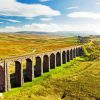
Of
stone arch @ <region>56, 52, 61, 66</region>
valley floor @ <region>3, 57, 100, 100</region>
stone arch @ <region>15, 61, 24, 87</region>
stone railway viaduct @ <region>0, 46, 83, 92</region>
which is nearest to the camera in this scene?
valley floor @ <region>3, 57, 100, 100</region>

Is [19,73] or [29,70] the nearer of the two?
[19,73]

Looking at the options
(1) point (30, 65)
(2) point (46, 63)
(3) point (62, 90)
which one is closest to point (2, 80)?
(1) point (30, 65)

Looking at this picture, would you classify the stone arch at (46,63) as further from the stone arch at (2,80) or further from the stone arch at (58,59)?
the stone arch at (2,80)

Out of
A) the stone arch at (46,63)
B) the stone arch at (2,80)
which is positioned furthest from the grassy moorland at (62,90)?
the stone arch at (46,63)

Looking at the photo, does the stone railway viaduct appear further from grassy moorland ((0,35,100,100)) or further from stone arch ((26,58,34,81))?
grassy moorland ((0,35,100,100))

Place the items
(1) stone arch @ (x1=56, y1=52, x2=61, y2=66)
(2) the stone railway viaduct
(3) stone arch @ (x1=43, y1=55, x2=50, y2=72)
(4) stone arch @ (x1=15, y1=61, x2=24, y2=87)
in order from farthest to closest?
(1) stone arch @ (x1=56, y1=52, x2=61, y2=66) → (3) stone arch @ (x1=43, y1=55, x2=50, y2=72) → (4) stone arch @ (x1=15, y1=61, x2=24, y2=87) → (2) the stone railway viaduct

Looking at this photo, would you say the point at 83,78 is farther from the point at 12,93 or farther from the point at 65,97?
the point at 12,93

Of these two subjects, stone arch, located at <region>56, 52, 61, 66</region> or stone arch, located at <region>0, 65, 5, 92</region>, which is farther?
stone arch, located at <region>56, 52, 61, 66</region>

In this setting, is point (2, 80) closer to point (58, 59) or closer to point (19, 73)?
point (19, 73)

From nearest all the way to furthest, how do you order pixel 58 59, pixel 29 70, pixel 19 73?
1. pixel 19 73
2. pixel 29 70
3. pixel 58 59

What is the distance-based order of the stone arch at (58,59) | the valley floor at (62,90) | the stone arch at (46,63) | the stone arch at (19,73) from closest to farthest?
the valley floor at (62,90), the stone arch at (19,73), the stone arch at (46,63), the stone arch at (58,59)

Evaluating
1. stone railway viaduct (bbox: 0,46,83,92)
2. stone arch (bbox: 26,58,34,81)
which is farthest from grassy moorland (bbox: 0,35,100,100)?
stone railway viaduct (bbox: 0,46,83,92)

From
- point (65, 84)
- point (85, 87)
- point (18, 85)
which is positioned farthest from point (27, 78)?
point (85, 87)

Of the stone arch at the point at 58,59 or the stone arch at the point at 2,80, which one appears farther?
the stone arch at the point at 58,59
